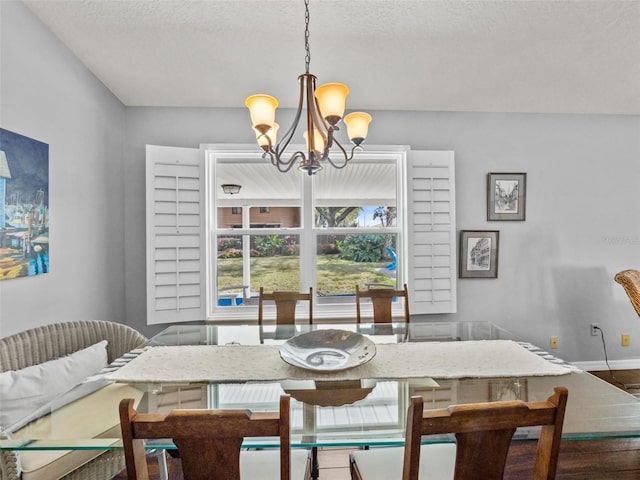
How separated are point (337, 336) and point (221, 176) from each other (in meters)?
2.05

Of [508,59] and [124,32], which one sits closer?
[124,32]

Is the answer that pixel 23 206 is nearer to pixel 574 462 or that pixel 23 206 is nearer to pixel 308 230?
pixel 308 230

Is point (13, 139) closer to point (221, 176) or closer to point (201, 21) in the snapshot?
point (201, 21)

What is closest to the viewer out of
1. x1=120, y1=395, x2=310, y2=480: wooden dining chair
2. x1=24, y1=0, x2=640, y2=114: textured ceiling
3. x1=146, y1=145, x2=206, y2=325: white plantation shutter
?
x1=120, y1=395, x2=310, y2=480: wooden dining chair

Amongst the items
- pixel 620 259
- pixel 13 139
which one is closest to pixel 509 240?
pixel 620 259

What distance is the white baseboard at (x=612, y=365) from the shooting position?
3297 millimetres

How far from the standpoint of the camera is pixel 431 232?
10.1 feet

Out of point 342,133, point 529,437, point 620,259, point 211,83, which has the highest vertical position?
point 211,83

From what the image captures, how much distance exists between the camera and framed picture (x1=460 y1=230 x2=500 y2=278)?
10.4ft

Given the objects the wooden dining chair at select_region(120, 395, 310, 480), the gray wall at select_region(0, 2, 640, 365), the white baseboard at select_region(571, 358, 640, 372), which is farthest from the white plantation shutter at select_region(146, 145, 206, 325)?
the white baseboard at select_region(571, 358, 640, 372)

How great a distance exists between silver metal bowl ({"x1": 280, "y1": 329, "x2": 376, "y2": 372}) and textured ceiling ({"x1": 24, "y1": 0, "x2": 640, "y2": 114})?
171 centimetres

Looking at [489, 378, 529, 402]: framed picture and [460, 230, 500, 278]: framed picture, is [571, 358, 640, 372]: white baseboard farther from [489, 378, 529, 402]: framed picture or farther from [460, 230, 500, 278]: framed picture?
[489, 378, 529, 402]: framed picture

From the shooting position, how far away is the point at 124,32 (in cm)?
197

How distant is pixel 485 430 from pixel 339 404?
537 millimetres
